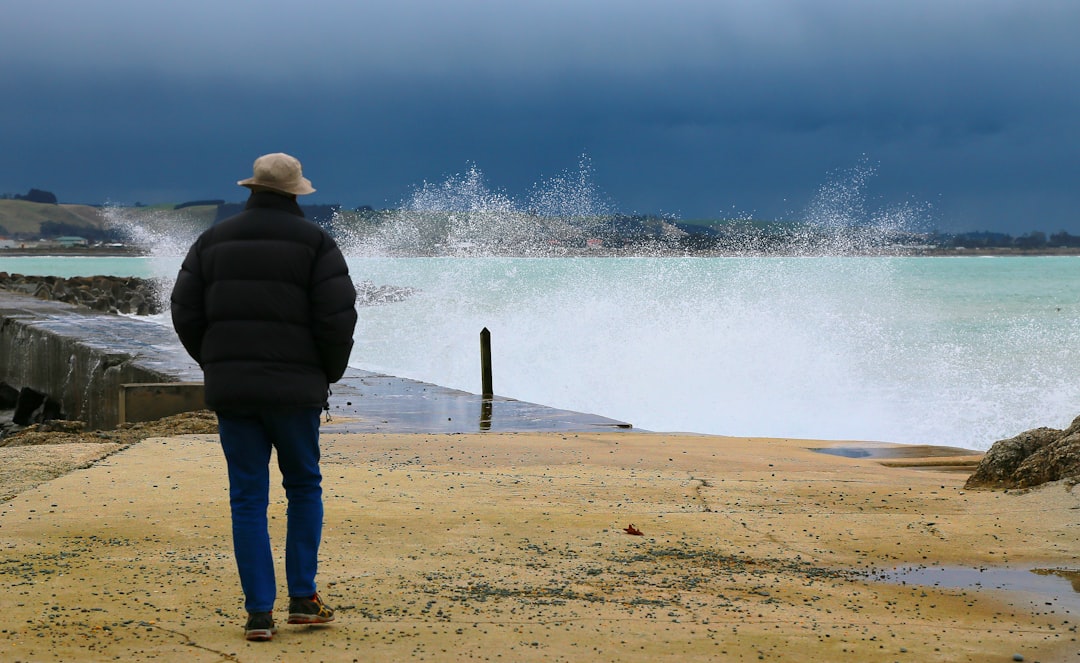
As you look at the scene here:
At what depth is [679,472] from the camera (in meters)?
9.07

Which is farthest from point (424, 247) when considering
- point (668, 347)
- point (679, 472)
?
point (679, 472)

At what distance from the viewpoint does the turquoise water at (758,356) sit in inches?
838

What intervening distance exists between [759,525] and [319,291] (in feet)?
11.7

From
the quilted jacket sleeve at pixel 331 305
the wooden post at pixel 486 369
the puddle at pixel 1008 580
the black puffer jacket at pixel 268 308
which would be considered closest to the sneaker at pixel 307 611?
the black puffer jacket at pixel 268 308

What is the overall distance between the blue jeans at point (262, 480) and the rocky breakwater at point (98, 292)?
113 ft

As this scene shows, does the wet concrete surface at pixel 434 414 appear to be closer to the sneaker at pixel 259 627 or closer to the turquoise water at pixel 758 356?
the turquoise water at pixel 758 356

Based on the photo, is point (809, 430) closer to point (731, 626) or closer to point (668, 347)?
point (668, 347)

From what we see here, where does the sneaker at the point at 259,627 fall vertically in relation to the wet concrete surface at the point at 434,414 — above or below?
below

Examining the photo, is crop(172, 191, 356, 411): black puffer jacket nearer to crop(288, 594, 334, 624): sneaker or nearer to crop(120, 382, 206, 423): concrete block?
crop(288, 594, 334, 624): sneaker

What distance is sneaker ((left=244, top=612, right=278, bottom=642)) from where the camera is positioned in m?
4.44

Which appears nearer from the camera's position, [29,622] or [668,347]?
[29,622]

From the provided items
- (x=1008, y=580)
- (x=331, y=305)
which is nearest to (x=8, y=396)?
(x=331, y=305)

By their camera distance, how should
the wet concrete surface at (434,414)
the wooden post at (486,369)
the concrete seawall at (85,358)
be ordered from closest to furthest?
the wet concrete surface at (434,414) → the wooden post at (486,369) → the concrete seawall at (85,358)

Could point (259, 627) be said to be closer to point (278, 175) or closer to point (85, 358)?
point (278, 175)
